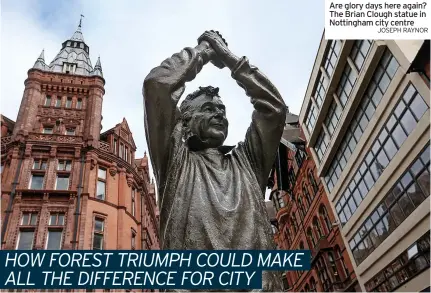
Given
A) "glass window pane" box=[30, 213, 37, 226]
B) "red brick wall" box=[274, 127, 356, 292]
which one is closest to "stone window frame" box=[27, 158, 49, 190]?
"glass window pane" box=[30, 213, 37, 226]

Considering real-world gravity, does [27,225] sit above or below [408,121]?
above

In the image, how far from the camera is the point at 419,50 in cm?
1224

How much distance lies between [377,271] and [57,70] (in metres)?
26.7

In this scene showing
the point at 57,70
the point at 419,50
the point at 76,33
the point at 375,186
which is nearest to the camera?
the point at 419,50

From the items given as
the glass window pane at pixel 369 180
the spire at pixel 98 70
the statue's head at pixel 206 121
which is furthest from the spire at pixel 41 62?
the statue's head at pixel 206 121

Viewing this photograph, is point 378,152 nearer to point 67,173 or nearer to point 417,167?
point 417,167

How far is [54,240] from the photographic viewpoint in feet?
59.9

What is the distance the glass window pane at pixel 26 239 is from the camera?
58.4 ft

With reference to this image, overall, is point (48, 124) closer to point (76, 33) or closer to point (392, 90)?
point (76, 33)

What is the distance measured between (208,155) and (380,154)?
51.1 feet

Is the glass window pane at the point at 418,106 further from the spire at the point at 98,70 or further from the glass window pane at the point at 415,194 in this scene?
the spire at the point at 98,70

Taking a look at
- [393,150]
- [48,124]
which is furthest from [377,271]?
[48,124]

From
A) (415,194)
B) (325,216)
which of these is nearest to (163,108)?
(415,194)

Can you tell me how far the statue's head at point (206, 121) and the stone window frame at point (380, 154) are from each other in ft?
40.6
